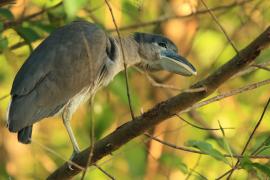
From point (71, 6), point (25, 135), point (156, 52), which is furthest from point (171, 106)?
point (156, 52)

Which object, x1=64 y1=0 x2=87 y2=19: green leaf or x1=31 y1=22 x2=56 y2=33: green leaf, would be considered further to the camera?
x1=31 y1=22 x2=56 y2=33: green leaf

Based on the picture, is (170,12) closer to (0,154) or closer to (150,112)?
(0,154)

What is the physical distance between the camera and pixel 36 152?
4.91 metres

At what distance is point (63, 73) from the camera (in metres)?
3.50

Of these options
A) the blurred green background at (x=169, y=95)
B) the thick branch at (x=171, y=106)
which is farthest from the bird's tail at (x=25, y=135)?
the blurred green background at (x=169, y=95)

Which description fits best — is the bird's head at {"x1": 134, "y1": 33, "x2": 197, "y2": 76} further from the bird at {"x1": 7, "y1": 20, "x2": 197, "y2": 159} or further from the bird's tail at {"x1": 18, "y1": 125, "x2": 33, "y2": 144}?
the bird's tail at {"x1": 18, "y1": 125, "x2": 33, "y2": 144}

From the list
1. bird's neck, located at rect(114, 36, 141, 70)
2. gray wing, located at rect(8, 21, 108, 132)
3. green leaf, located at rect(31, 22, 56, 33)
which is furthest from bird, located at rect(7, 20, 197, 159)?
bird's neck, located at rect(114, 36, 141, 70)

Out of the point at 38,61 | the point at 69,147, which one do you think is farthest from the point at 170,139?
the point at 38,61

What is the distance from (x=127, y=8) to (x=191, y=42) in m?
1.46

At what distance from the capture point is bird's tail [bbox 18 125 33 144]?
316 centimetres

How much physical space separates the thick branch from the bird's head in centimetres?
124

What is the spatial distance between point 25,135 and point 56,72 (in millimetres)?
421

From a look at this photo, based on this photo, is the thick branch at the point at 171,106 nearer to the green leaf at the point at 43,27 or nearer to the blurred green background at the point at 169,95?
the green leaf at the point at 43,27

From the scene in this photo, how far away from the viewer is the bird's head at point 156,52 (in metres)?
3.91
